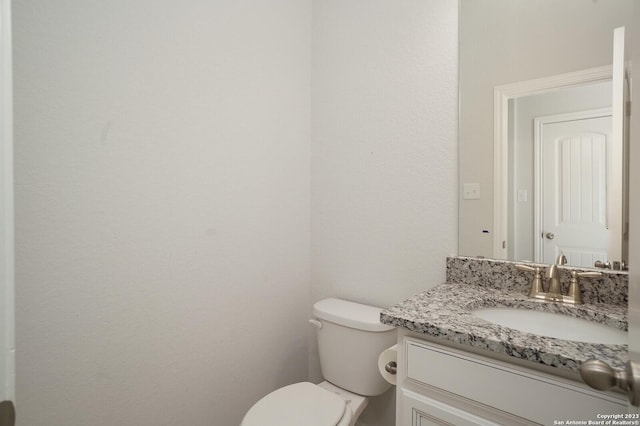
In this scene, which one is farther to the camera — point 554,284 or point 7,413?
point 554,284

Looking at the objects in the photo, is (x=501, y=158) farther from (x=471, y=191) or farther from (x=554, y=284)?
(x=554, y=284)

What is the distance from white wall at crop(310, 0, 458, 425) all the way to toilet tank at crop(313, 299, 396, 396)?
0.57 feet

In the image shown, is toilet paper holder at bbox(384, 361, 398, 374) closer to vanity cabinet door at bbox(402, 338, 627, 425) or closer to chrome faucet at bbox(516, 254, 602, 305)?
vanity cabinet door at bbox(402, 338, 627, 425)

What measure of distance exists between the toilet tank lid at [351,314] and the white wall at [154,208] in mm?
253

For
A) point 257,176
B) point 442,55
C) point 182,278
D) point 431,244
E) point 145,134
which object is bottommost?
A: point 182,278

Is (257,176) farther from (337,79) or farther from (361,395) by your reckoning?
(361,395)

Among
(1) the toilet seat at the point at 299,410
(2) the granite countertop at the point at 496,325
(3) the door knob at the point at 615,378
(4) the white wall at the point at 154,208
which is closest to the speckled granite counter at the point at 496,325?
(2) the granite countertop at the point at 496,325

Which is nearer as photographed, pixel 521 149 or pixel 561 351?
pixel 561 351

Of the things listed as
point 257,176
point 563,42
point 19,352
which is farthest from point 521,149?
point 19,352

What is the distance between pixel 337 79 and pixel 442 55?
54 cm

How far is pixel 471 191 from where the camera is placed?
4.09 ft

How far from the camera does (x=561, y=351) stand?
2.13ft

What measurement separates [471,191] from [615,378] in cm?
86

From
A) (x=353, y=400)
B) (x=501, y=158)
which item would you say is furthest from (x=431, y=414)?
(x=501, y=158)
